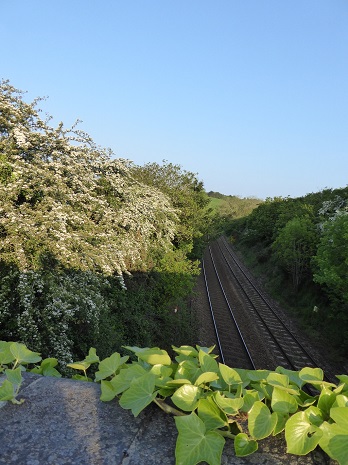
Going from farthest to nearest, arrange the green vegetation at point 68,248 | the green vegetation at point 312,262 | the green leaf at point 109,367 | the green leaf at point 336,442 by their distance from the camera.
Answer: the green vegetation at point 312,262
the green vegetation at point 68,248
the green leaf at point 109,367
the green leaf at point 336,442

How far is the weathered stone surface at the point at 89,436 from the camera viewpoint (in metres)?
1.32

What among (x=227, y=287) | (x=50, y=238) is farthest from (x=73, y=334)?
(x=227, y=287)

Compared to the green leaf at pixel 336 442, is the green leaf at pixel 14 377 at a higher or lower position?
lower

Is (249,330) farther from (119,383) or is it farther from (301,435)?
(301,435)

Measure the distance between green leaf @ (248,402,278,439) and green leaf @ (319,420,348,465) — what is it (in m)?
0.19

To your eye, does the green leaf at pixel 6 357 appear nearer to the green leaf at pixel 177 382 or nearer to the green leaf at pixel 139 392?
the green leaf at pixel 139 392

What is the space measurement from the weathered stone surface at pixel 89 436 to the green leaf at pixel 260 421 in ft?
0.28

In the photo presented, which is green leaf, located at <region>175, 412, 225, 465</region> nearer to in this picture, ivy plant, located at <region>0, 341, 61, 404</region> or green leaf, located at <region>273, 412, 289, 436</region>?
green leaf, located at <region>273, 412, 289, 436</region>

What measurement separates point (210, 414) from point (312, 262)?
22742 millimetres

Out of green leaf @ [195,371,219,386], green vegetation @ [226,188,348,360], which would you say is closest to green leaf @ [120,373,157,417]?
green leaf @ [195,371,219,386]

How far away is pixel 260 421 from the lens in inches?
54.4

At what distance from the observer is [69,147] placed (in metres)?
11.3

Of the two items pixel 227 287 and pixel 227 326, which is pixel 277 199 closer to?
pixel 227 287

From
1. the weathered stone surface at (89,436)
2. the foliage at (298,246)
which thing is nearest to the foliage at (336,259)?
the foliage at (298,246)
